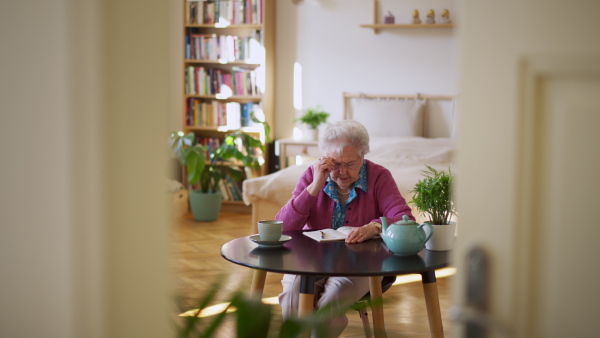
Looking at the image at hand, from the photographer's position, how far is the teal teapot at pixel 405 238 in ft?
7.78

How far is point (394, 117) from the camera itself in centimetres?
617

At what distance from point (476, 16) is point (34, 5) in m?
0.61

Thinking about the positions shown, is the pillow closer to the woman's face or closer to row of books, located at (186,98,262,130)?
row of books, located at (186,98,262,130)

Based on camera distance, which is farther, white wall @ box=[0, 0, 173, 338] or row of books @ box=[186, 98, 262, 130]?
row of books @ box=[186, 98, 262, 130]

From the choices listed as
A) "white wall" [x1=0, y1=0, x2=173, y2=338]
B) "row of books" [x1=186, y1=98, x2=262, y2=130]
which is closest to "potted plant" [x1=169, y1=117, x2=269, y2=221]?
"row of books" [x1=186, y1=98, x2=262, y2=130]

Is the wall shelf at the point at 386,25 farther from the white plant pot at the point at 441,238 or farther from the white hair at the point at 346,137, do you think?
the white plant pot at the point at 441,238

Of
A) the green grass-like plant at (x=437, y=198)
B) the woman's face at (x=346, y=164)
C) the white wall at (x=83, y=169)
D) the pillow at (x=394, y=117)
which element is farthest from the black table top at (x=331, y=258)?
the pillow at (x=394, y=117)

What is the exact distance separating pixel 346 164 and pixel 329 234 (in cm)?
30

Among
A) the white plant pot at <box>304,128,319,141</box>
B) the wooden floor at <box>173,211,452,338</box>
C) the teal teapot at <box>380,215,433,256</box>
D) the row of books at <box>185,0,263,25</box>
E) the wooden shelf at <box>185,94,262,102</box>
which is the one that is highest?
the row of books at <box>185,0,263,25</box>

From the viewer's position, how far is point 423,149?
5.36 meters

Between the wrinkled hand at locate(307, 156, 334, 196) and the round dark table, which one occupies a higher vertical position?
the wrinkled hand at locate(307, 156, 334, 196)

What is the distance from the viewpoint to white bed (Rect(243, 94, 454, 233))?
4.27m

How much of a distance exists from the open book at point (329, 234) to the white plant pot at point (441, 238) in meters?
0.32

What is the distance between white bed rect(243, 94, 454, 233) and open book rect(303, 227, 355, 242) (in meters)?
1.09
